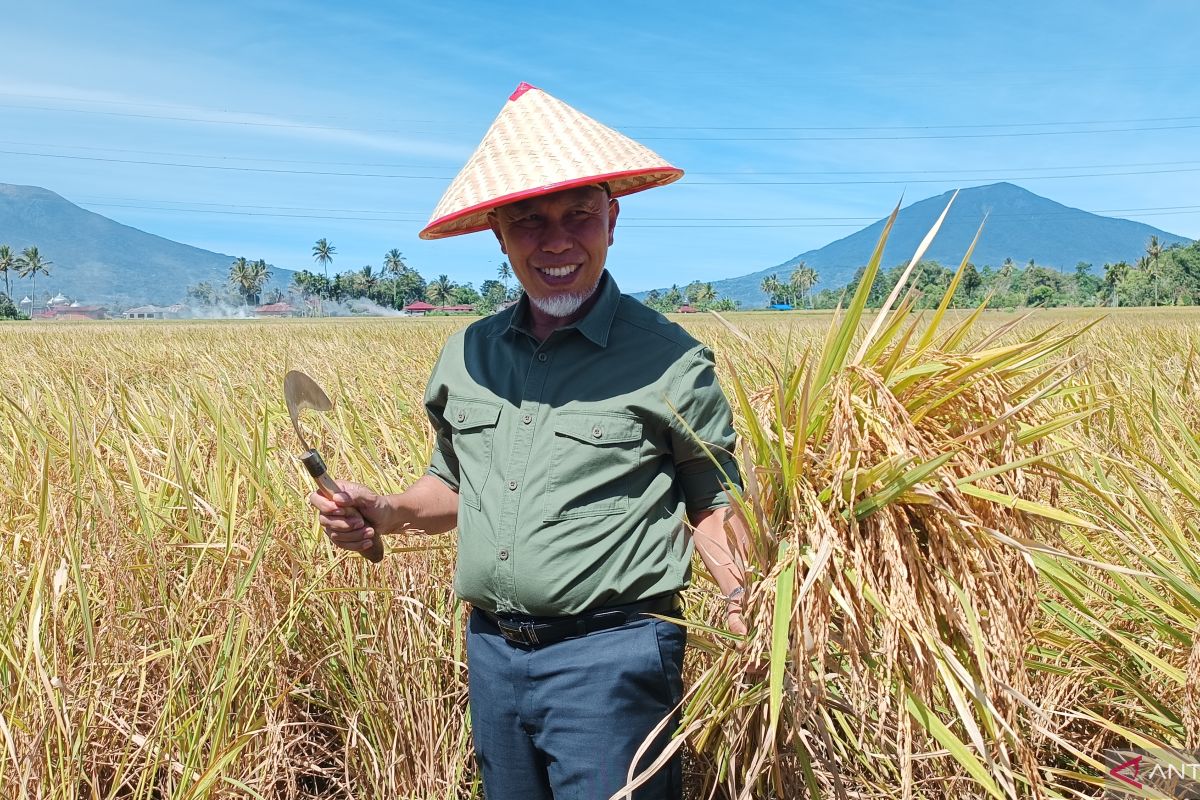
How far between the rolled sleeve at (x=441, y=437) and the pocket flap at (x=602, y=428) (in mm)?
360

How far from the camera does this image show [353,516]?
1.56 m

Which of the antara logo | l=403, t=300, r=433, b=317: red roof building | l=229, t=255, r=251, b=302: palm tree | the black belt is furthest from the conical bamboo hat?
l=229, t=255, r=251, b=302: palm tree

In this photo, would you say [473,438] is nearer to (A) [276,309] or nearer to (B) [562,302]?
(B) [562,302]

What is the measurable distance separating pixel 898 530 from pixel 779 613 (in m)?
0.24

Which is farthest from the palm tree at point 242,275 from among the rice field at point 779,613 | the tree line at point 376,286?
the rice field at point 779,613

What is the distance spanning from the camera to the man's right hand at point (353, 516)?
1.53 m

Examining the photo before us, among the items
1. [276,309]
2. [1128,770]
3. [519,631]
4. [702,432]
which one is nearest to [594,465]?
[702,432]

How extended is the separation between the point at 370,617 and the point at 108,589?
0.57 meters

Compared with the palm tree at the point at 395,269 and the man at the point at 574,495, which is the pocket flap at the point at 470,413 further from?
the palm tree at the point at 395,269

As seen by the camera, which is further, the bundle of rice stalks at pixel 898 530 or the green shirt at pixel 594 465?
the green shirt at pixel 594 465

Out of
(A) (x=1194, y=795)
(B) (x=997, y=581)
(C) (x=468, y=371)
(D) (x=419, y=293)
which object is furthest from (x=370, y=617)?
(D) (x=419, y=293)

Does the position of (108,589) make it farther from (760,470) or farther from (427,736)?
(760,470)

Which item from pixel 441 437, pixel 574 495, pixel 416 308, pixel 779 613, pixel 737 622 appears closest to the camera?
pixel 779 613

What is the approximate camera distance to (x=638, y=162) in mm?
1541
